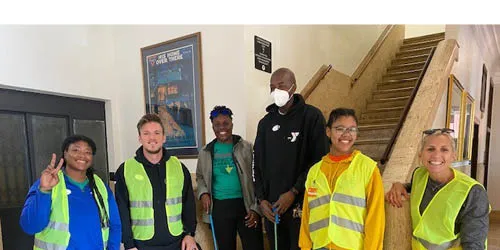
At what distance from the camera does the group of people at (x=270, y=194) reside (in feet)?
4.97

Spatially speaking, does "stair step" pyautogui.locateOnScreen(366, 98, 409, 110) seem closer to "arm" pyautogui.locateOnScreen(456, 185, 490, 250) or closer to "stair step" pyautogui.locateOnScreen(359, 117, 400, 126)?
"stair step" pyautogui.locateOnScreen(359, 117, 400, 126)

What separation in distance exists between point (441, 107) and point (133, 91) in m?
3.24

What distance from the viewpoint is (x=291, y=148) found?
1.92 metres

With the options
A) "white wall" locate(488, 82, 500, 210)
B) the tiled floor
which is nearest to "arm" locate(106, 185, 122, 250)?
the tiled floor

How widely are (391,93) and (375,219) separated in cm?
410

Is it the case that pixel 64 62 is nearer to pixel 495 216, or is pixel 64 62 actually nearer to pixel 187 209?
pixel 187 209

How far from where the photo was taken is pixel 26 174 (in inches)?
117

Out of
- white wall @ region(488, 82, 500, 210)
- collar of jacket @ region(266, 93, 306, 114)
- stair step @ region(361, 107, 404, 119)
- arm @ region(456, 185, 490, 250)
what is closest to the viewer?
arm @ region(456, 185, 490, 250)

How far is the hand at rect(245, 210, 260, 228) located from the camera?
2162 millimetres

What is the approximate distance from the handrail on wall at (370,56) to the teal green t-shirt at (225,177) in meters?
3.24

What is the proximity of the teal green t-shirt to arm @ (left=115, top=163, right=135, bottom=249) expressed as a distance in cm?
61

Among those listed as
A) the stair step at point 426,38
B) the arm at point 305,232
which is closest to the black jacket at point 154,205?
the arm at point 305,232

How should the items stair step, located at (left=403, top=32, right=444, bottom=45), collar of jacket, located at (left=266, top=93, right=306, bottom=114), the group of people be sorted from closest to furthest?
the group of people < collar of jacket, located at (left=266, top=93, right=306, bottom=114) < stair step, located at (left=403, top=32, right=444, bottom=45)
